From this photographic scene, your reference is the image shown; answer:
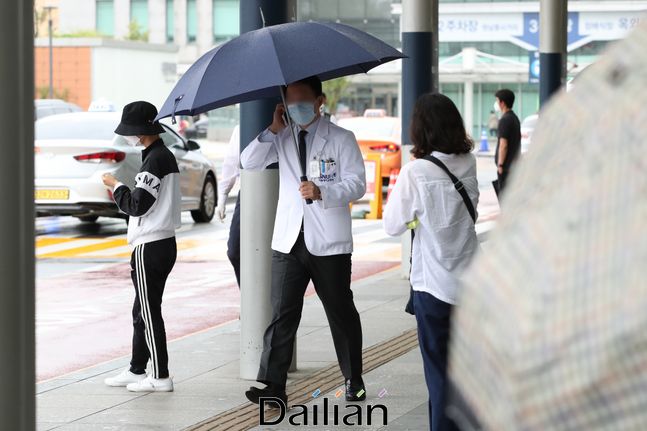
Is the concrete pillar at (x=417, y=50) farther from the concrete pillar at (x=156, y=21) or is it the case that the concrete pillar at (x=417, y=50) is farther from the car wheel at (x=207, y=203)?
the concrete pillar at (x=156, y=21)

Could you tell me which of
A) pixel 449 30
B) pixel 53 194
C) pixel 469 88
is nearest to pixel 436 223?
pixel 53 194

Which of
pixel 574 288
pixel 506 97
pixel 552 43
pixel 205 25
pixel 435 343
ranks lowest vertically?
pixel 435 343

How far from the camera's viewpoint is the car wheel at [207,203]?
2067cm

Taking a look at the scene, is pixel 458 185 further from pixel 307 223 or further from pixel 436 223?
pixel 307 223

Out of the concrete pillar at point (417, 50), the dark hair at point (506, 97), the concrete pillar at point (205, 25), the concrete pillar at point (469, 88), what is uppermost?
the concrete pillar at point (205, 25)

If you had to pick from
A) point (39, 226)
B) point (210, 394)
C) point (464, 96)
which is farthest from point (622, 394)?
point (464, 96)

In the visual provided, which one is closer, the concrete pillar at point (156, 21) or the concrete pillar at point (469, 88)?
the concrete pillar at point (469, 88)

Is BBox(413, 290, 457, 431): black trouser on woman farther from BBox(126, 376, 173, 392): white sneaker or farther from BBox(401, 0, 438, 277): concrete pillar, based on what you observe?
BBox(401, 0, 438, 277): concrete pillar

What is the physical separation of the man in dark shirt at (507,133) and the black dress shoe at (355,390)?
8.51 m

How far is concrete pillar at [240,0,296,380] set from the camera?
24.9 feet

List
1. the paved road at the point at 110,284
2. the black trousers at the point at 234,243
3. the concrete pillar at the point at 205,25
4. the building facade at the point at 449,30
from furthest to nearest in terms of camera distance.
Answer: the concrete pillar at the point at 205,25, the building facade at the point at 449,30, the paved road at the point at 110,284, the black trousers at the point at 234,243

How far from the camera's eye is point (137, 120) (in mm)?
7582

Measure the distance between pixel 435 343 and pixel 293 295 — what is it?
1405mm

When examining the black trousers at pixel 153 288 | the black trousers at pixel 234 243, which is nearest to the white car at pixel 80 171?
the black trousers at pixel 234 243
